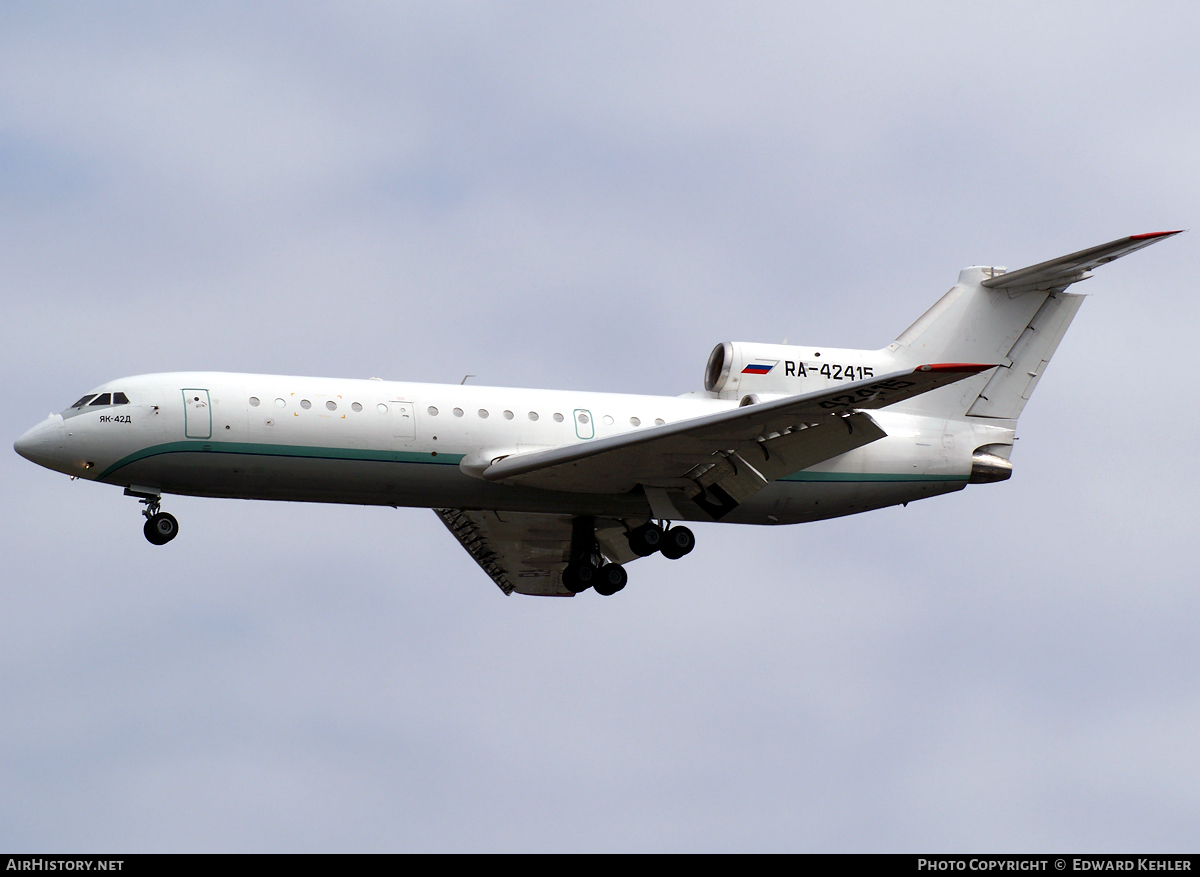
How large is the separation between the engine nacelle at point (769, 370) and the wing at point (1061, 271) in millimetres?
3751

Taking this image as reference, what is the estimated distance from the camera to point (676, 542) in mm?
30641

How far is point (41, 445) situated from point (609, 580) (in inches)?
420

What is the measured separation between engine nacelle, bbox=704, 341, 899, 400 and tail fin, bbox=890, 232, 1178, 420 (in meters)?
1.86

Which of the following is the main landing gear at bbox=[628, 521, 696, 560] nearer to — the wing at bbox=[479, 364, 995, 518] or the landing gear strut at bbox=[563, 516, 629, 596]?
the wing at bbox=[479, 364, 995, 518]

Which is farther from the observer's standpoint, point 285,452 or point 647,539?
point 647,539

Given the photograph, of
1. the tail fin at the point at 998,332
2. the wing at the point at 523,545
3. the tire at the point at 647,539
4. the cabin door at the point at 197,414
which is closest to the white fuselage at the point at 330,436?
the cabin door at the point at 197,414

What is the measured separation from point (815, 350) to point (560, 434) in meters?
5.53

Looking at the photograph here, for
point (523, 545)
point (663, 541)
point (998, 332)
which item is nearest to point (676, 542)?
point (663, 541)

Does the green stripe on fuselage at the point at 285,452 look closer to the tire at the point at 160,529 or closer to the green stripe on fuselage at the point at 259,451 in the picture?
the green stripe on fuselage at the point at 259,451

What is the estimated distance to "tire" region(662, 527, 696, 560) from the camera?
101ft

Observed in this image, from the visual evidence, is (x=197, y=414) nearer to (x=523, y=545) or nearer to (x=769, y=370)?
(x=523, y=545)

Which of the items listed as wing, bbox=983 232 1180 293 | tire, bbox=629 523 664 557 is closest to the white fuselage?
tire, bbox=629 523 664 557

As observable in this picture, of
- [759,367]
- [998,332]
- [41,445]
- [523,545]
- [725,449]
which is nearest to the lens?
[41,445]
